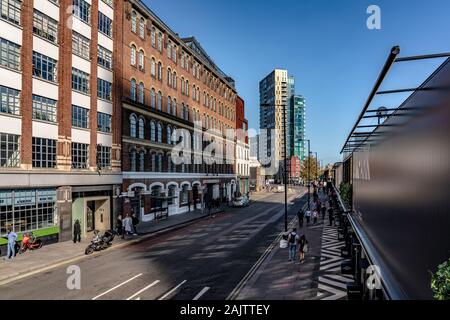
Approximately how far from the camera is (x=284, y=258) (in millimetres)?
20109

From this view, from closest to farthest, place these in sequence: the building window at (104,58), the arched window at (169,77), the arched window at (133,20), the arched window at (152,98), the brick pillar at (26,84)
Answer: the brick pillar at (26,84) < the building window at (104,58) < the arched window at (133,20) < the arched window at (152,98) < the arched window at (169,77)

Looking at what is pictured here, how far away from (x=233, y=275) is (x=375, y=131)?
10757 mm

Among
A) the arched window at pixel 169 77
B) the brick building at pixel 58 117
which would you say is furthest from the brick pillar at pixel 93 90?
the arched window at pixel 169 77

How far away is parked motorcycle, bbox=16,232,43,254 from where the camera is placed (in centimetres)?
2194

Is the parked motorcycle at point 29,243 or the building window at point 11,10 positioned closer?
the building window at point 11,10

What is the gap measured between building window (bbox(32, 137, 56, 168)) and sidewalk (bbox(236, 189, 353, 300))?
16016 millimetres

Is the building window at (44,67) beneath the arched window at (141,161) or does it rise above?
above

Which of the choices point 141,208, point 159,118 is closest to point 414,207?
point 141,208

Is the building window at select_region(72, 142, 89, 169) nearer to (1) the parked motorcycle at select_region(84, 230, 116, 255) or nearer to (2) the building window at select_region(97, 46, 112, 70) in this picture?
(1) the parked motorcycle at select_region(84, 230, 116, 255)

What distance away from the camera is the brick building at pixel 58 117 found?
22.3m

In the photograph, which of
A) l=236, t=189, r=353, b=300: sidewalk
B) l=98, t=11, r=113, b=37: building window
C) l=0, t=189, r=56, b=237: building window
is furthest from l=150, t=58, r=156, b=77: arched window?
l=236, t=189, r=353, b=300: sidewalk

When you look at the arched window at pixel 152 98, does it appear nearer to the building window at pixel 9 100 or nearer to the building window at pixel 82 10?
the building window at pixel 82 10

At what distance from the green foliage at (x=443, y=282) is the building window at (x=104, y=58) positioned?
1229 inches
